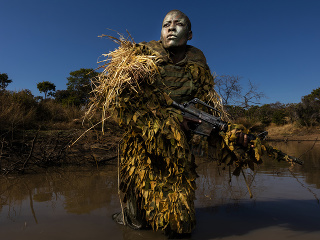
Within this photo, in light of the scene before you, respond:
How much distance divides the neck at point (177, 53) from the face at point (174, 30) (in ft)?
0.23

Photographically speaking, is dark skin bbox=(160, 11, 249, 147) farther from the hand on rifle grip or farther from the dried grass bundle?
the hand on rifle grip

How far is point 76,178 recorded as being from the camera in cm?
554


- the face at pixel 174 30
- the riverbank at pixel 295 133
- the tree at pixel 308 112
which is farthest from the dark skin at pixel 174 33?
the tree at pixel 308 112

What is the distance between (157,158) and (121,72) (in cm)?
99

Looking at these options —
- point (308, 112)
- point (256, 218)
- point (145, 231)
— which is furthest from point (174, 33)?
point (308, 112)

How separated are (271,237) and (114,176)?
3.78 meters

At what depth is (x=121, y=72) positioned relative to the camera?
8.39 ft

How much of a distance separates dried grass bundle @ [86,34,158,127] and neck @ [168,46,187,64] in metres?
0.33

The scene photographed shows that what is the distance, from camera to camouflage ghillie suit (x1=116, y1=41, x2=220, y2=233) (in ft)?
8.20

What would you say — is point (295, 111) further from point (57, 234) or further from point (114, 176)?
point (57, 234)

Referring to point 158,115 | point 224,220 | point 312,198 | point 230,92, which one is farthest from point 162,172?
point 230,92

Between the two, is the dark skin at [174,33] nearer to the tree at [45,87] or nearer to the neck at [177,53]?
the neck at [177,53]

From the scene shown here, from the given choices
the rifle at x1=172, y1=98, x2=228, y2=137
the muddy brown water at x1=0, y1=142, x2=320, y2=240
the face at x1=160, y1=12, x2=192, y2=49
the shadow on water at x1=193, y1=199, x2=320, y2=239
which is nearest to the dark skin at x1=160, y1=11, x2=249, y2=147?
the face at x1=160, y1=12, x2=192, y2=49

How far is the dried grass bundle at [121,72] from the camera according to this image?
100.0 inches
